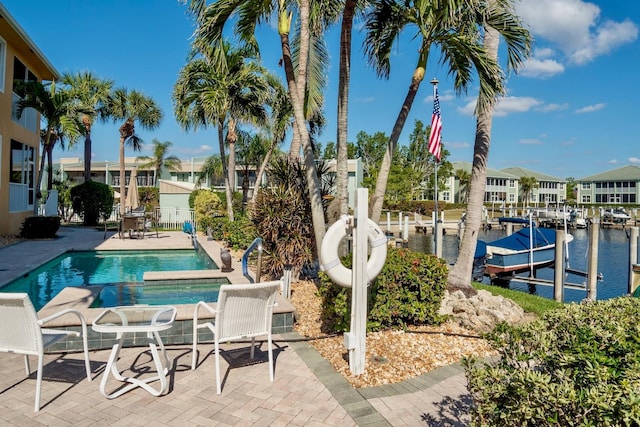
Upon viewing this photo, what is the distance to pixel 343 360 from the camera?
429 cm

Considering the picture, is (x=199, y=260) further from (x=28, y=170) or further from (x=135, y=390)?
(x=28, y=170)

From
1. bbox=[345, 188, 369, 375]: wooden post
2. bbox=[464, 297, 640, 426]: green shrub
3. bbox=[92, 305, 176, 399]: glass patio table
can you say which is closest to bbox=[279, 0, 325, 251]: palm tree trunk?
bbox=[345, 188, 369, 375]: wooden post

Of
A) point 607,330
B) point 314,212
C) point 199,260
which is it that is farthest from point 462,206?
point 607,330

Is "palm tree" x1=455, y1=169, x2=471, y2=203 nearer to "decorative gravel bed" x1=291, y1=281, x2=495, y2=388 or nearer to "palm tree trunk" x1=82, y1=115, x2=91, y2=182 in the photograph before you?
"palm tree trunk" x1=82, y1=115, x2=91, y2=182

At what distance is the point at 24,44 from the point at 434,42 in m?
15.3

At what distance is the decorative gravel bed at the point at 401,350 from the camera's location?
398 cm

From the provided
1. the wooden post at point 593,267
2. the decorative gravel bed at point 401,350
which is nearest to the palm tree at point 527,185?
the wooden post at point 593,267

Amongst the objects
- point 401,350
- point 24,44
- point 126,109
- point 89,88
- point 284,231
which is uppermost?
point 89,88

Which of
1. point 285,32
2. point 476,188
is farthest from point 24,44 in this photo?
point 476,188

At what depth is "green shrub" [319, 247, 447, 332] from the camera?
485 centimetres

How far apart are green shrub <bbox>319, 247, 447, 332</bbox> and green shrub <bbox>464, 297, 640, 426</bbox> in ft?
7.86

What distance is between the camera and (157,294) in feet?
25.2

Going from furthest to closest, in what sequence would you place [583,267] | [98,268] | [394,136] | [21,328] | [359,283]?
[583,267]
[98,268]
[394,136]
[359,283]
[21,328]

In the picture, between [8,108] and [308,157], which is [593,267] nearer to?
[308,157]
